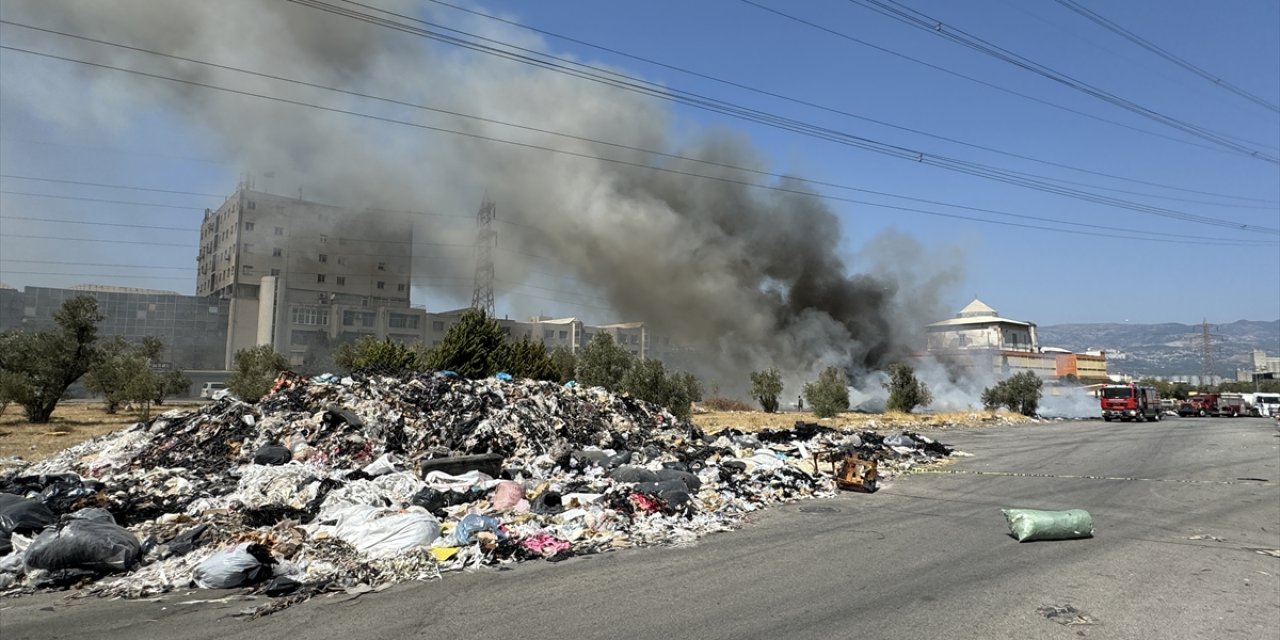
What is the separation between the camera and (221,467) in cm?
1073

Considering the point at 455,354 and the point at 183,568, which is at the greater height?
the point at 455,354

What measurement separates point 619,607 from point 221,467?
8.76 meters

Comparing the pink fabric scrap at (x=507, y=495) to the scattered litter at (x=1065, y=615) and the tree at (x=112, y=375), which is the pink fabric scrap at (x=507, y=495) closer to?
the scattered litter at (x=1065, y=615)

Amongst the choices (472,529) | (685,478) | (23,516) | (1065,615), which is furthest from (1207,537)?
(23,516)

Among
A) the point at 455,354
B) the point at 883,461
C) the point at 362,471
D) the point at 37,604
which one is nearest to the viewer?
the point at 37,604

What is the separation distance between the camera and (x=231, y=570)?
5.50 metres

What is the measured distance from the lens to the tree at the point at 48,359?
74.5 feet

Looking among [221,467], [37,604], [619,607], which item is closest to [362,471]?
[221,467]

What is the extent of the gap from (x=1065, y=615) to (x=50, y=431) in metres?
25.6

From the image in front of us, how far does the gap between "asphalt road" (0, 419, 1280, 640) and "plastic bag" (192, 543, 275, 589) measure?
0.13 m

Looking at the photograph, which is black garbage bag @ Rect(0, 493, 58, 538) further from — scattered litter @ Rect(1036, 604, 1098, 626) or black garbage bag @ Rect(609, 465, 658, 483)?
scattered litter @ Rect(1036, 604, 1098, 626)

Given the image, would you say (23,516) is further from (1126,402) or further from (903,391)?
(1126,402)

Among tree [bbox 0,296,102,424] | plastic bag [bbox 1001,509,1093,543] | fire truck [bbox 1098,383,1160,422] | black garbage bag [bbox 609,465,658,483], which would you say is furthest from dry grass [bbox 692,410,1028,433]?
tree [bbox 0,296,102,424]

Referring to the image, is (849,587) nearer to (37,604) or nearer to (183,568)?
(183,568)
